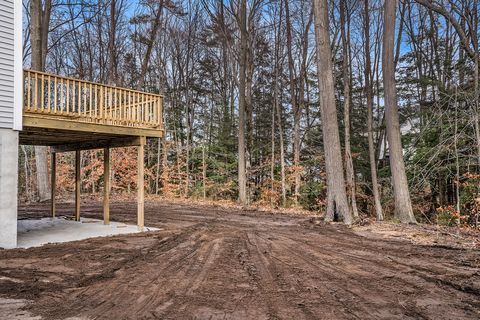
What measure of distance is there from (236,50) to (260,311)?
16.6 m

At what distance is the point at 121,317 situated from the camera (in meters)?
3.50

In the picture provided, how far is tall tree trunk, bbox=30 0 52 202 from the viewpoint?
15.3 m

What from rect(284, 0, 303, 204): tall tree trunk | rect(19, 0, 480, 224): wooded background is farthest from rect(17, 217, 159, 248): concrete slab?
rect(284, 0, 303, 204): tall tree trunk

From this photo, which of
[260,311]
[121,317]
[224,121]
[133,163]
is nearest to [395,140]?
[260,311]

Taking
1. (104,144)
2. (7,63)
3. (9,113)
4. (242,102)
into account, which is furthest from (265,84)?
(9,113)

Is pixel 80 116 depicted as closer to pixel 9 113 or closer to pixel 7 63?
pixel 9 113

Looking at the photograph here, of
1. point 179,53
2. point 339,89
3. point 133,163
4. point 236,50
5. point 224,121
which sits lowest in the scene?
point 133,163

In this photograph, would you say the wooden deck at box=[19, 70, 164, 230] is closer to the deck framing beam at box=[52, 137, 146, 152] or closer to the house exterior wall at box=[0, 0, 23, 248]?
the deck framing beam at box=[52, 137, 146, 152]

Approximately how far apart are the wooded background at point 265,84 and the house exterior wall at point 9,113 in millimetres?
8331

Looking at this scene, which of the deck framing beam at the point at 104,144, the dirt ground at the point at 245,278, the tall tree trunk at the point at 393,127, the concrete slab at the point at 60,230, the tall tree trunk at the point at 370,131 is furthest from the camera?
the tall tree trunk at the point at 370,131

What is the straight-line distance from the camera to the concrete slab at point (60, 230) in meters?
7.85

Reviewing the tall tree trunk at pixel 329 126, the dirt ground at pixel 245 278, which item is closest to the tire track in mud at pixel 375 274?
the dirt ground at pixel 245 278

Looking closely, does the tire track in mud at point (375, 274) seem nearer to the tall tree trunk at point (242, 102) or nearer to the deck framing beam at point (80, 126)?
the deck framing beam at point (80, 126)

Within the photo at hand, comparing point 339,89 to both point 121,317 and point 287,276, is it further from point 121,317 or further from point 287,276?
point 121,317
